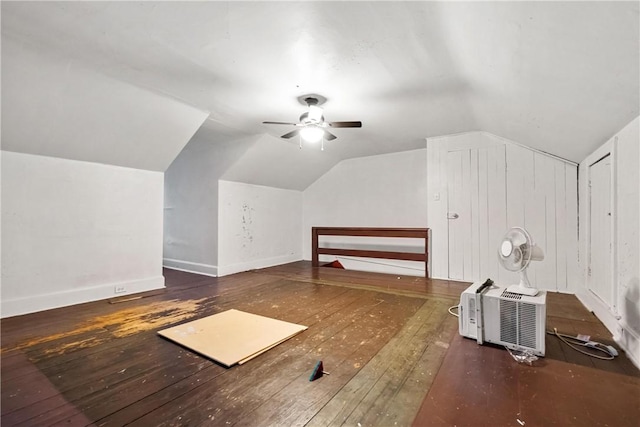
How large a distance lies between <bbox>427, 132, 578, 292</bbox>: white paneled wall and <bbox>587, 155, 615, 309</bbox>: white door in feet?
1.79

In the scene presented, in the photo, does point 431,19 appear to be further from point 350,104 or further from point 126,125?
point 126,125

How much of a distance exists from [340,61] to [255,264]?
384 centimetres

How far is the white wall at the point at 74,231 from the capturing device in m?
2.77

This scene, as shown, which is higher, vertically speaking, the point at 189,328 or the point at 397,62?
the point at 397,62

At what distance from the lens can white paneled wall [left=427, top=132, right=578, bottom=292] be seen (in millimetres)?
3475

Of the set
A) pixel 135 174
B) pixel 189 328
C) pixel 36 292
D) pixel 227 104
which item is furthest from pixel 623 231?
pixel 36 292

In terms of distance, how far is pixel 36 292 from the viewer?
2.88 m

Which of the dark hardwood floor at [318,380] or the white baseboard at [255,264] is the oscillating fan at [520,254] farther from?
the white baseboard at [255,264]

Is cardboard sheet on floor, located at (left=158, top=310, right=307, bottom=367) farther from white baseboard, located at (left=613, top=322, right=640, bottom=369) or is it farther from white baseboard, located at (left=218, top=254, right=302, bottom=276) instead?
white baseboard, located at (left=613, top=322, right=640, bottom=369)

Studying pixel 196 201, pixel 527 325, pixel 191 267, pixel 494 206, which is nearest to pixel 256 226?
pixel 196 201

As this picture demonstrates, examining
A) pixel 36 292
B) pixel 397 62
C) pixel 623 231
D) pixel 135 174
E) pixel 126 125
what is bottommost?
pixel 36 292

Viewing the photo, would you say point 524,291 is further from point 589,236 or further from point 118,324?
→ point 118,324

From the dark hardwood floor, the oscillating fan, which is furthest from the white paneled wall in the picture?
the oscillating fan

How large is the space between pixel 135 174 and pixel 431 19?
142 inches
